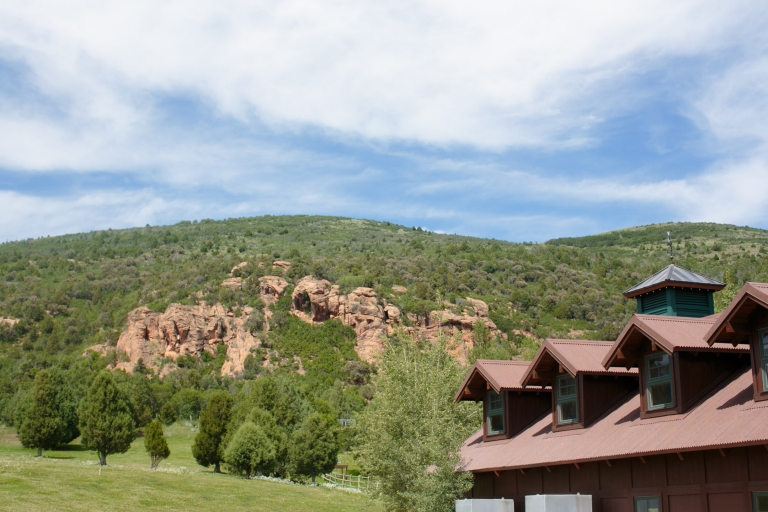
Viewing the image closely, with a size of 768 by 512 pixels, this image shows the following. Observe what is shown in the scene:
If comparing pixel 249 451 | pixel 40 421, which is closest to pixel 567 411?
pixel 249 451

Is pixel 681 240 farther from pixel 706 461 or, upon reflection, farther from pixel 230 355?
pixel 706 461

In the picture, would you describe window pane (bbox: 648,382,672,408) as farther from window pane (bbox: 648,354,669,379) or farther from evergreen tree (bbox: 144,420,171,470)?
evergreen tree (bbox: 144,420,171,470)

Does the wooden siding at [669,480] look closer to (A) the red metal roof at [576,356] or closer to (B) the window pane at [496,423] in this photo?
(A) the red metal roof at [576,356]

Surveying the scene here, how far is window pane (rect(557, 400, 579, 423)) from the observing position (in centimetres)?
1805

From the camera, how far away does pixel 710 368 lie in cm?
1538

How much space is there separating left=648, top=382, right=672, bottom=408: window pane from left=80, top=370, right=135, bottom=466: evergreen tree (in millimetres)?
44455

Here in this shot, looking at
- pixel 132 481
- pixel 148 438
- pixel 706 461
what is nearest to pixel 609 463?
pixel 706 461

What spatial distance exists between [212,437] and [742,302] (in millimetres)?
49292

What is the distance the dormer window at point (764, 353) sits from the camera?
13289mm

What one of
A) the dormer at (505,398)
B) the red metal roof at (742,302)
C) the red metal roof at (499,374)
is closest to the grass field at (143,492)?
the dormer at (505,398)

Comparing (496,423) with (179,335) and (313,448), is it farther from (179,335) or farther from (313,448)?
(179,335)

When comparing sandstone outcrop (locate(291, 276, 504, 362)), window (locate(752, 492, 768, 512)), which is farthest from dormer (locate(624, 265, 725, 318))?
Result: sandstone outcrop (locate(291, 276, 504, 362))

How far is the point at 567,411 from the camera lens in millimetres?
18312

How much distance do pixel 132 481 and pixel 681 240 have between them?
111807 millimetres
